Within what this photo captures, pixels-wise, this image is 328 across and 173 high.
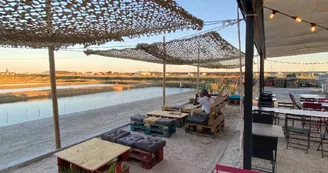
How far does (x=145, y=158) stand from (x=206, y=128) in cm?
238

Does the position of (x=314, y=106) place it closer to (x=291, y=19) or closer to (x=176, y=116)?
(x=291, y=19)

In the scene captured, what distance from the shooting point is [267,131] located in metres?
2.95

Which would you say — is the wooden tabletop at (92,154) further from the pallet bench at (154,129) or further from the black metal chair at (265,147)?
the black metal chair at (265,147)

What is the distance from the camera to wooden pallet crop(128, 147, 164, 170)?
→ 10.1 feet

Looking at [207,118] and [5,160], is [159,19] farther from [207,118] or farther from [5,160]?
[5,160]

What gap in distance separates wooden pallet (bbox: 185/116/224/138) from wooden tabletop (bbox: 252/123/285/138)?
53.3 inches

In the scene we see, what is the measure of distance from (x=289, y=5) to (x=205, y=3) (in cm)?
187

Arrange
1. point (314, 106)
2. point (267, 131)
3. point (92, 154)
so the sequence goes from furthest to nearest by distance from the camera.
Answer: point (314, 106), point (267, 131), point (92, 154)

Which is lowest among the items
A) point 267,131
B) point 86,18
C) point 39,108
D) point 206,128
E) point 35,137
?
point 39,108

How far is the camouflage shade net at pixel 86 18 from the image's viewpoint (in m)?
1.80

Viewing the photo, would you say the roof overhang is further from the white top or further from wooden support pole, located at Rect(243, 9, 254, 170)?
the white top

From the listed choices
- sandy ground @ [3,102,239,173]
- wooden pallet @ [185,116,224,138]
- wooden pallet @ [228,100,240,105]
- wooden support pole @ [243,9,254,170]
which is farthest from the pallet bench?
wooden pallet @ [228,100,240,105]

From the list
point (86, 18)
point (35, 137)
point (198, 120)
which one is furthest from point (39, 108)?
point (86, 18)

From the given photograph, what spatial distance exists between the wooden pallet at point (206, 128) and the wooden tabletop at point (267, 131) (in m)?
1.35
